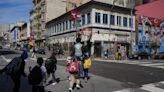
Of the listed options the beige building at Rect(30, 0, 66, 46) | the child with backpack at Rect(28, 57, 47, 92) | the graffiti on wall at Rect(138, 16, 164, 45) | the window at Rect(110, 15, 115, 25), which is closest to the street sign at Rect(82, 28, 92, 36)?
the window at Rect(110, 15, 115, 25)

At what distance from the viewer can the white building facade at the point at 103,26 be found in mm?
44125

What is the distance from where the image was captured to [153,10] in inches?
2349

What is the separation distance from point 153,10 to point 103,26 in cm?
1956

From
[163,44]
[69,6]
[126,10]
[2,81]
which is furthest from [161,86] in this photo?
[69,6]

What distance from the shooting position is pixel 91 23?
144 feet

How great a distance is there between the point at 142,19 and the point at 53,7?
2909 centimetres

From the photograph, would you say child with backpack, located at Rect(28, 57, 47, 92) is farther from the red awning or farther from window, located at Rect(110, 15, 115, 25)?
the red awning

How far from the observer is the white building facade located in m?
44.1

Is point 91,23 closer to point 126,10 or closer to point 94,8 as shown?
point 94,8

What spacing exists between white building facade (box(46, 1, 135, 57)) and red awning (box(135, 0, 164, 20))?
31.8ft

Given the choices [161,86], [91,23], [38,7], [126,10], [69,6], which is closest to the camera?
[161,86]

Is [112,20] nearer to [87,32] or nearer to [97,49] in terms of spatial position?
[87,32]

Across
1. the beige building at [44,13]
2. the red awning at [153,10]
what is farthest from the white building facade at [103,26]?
the beige building at [44,13]

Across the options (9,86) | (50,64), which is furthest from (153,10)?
(9,86)
